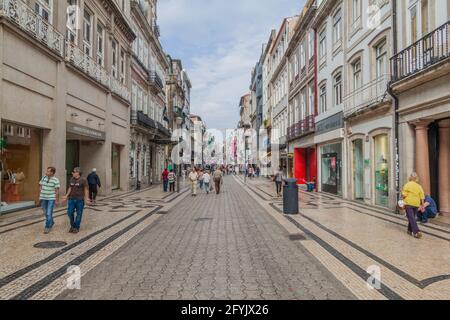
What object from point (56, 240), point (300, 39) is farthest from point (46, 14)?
point (300, 39)

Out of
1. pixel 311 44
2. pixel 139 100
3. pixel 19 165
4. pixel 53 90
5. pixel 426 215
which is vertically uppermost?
pixel 311 44

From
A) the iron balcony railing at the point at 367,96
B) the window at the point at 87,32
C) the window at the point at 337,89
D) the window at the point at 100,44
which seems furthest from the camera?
the window at the point at 100,44

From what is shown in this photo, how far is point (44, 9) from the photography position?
13734 mm

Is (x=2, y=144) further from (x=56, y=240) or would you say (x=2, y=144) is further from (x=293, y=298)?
(x=293, y=298)

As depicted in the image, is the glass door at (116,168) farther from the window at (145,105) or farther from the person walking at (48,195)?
the person walking at (48,195)

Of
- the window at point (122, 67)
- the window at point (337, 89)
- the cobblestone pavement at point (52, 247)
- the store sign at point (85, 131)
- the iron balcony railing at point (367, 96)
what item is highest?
the window at point (122, 67)

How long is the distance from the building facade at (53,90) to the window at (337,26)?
12739mm

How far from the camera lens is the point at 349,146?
1766cm

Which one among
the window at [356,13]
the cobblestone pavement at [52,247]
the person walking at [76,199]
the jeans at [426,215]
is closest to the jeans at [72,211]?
the person walking at [76,199]

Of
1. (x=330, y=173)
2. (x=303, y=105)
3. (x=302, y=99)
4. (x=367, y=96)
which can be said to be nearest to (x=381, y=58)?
(x=367, y=96)

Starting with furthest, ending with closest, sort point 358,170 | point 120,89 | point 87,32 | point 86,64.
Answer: point 120,89 < point 87,32 < point 86,64 < point 358,170

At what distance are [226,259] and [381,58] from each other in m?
11.9

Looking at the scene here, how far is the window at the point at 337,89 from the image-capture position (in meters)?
19.0

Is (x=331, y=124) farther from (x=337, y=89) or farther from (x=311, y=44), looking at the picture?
(x=311, y=44)
